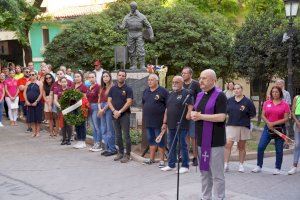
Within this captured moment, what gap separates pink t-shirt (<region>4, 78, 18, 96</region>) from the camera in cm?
1442

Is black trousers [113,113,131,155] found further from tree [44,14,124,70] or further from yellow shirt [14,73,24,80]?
tree [44,14,124,70]

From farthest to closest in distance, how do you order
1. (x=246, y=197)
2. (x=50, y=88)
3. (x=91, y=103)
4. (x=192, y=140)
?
1. (x=50, y=88)
2. (x=91, y=103)
3. (x=192, y=140)
4. (x=246, y=197)

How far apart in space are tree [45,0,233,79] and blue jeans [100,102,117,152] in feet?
36.6

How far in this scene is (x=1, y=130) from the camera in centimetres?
1378

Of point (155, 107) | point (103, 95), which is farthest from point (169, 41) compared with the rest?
point (155, 107)

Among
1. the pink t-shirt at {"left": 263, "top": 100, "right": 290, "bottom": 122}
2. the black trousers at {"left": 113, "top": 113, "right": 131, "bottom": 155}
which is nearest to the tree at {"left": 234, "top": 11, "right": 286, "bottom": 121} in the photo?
the pink t-shirt at {"left": 263, "top": 100, "right": 290, "bottom": 122}

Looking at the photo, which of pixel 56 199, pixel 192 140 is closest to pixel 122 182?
pixel 56 199

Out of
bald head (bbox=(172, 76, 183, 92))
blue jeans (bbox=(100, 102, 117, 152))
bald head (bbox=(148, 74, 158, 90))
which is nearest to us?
bald head (bbox=(172, 76, 183, 92))

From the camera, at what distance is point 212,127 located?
6.20 meters

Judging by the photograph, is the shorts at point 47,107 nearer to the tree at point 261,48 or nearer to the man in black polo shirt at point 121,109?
the man in black polo shirt at point 121,109

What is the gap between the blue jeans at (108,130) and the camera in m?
10.1

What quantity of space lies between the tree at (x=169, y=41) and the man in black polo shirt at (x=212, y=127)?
15002 mm

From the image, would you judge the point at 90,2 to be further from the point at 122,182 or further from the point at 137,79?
the point at 122,182

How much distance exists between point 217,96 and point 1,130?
9345mm
